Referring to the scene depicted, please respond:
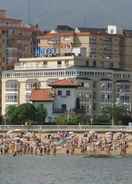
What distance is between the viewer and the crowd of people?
9550 cm

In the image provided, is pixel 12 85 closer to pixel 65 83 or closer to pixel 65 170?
pixel 65 83

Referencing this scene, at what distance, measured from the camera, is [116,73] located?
17812cm

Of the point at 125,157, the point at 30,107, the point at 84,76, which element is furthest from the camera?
the point at 84,76

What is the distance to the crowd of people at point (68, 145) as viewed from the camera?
95.5 metres

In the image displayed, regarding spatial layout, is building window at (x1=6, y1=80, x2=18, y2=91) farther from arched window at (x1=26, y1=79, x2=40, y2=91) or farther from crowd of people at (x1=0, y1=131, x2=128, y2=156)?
crowd of people at (x1=0, y1=131, x2=128, y2=156)

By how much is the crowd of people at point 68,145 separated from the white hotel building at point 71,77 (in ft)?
232

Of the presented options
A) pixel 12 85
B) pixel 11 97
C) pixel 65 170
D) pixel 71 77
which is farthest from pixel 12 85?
pixel 65 170

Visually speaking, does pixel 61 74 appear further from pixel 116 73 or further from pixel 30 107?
pixel 30 107

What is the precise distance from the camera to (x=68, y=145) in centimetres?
9650

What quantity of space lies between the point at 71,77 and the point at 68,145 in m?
72.6

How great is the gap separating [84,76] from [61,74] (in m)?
3.88

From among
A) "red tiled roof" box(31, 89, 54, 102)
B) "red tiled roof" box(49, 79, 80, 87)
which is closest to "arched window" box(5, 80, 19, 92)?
"red tiled roof" box(49, 79, 80, 87)

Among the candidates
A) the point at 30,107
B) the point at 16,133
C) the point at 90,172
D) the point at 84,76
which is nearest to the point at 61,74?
the point at 84,76

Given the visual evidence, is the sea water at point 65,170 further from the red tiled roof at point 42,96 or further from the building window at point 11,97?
the building window at point 11,97
